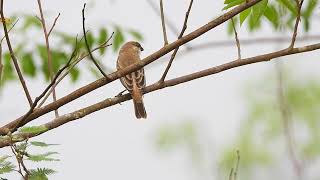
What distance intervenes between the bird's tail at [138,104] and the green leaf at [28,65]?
151 centimetres

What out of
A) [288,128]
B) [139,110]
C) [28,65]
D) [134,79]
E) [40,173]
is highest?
[28,65]

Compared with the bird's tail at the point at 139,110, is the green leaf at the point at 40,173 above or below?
below

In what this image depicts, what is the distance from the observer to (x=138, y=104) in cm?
699

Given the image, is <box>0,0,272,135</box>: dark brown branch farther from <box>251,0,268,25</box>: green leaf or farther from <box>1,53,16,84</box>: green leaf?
<box>1,53,16,84</box>: green leaf

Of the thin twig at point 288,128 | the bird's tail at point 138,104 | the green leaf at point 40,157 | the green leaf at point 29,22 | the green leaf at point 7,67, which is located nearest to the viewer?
the green leaf at point 40,157

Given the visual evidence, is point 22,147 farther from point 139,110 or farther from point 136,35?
point 136,35

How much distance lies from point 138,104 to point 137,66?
338 cm

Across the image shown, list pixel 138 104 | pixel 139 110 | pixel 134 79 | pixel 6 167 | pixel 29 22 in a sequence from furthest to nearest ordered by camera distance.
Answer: pixel 29 22
pixel 139 110
pixel 138 104
pixel 134 79
pixel 6 167

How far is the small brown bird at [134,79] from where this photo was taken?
22.1 feet

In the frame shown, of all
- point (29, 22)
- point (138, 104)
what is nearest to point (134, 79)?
point (138, 104)

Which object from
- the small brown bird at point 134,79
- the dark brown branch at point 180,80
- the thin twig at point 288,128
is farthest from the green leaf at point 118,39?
the dark brown branch at point 180,80

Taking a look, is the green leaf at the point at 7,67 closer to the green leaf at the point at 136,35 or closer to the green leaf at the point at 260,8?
the green leaf at the point at 136,35

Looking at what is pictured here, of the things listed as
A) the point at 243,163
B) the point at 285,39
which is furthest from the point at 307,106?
the point at 285,39

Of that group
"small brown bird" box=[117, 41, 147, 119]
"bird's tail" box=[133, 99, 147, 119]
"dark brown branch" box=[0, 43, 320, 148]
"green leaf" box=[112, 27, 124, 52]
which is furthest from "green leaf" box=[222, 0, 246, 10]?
"green leaf" box=[112, 27, 124, 52]
